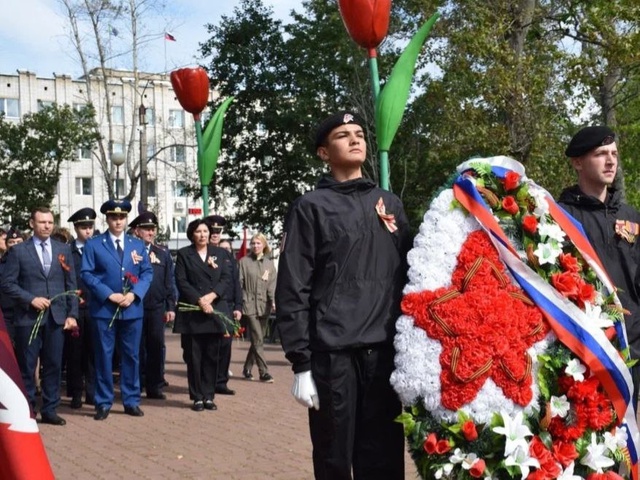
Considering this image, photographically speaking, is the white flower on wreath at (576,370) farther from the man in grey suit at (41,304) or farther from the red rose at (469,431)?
the man in grey suit at (41,304)

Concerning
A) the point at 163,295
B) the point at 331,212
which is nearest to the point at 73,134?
the point at 163,295

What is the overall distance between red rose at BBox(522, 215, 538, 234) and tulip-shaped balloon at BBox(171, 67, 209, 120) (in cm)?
848

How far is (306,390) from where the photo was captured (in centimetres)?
423

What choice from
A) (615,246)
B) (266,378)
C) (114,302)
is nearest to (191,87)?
(114,302)

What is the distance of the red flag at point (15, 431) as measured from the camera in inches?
90.6

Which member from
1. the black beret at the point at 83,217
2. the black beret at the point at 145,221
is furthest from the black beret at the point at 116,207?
the black beret at the point at 145,221

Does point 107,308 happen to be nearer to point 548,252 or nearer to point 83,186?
point 548,252

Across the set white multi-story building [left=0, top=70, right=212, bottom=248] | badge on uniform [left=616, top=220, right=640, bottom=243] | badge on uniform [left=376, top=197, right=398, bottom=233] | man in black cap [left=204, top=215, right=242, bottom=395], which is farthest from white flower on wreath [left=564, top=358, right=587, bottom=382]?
white multi-story building [left=0, top=70, right=212, bottom=248]

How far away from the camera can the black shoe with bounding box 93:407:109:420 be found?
392 inches

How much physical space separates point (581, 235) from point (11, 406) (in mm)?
Answer: 3042

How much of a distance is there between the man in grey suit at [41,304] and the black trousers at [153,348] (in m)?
1.89

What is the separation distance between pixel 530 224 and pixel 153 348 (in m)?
8.08

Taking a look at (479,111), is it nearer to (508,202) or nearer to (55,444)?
(55,444)

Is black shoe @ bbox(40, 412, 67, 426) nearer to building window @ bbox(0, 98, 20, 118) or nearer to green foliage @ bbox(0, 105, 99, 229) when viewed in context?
green foliage @ bbox(0, 105, 99, 229)
